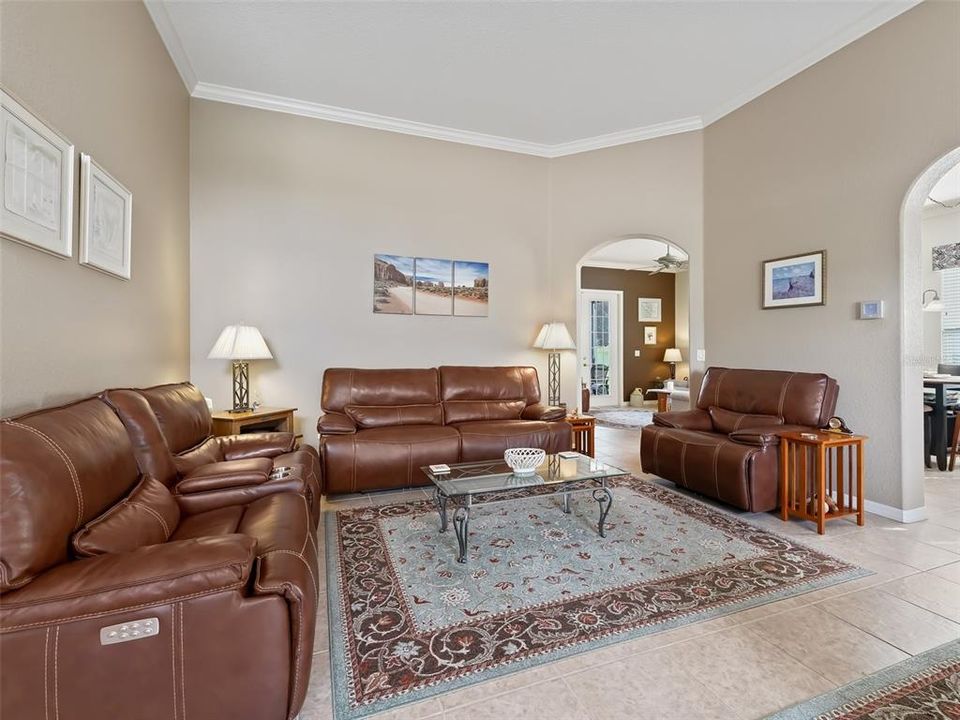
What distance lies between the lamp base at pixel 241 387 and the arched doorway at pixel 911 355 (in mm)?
4789

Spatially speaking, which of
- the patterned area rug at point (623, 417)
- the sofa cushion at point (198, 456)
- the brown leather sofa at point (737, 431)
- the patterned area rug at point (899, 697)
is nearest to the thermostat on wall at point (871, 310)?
the brown leather sofa at point (737, 431)

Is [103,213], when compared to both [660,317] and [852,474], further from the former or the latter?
[660,317]

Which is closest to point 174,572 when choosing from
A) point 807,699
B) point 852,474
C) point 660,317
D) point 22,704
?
point 22,704

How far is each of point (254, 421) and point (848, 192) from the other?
15.7ft

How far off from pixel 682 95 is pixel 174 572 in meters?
4.88

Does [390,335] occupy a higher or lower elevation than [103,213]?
lower

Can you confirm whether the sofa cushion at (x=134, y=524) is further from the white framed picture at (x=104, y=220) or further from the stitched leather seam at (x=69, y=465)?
the white framed picture at (x=104, y=220)

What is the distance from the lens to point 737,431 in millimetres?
3205

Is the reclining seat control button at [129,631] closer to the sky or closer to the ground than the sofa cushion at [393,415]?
closer to the ground

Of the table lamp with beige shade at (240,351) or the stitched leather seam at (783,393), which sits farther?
the table lamp with beige shade at (240,351)

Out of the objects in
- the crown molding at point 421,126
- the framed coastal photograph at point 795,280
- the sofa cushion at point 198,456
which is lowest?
the sofa cushion at point 198,456

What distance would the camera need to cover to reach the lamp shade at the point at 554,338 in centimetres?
475

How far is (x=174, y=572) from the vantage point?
118 cm

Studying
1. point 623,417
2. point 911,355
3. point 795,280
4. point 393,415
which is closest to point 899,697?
point 911,355
